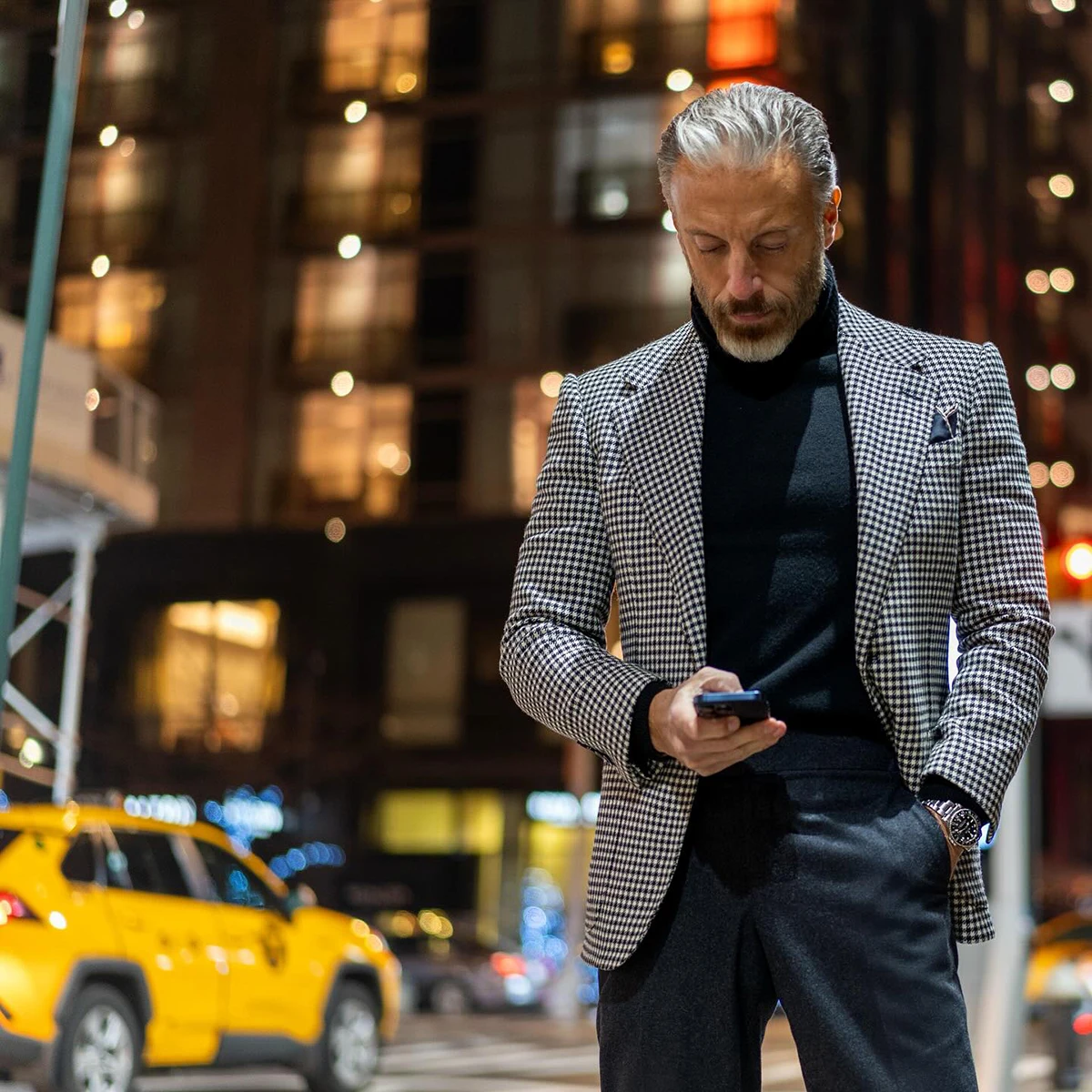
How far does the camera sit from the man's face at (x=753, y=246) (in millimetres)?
1893

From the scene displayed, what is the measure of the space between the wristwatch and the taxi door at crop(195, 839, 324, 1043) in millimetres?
6862

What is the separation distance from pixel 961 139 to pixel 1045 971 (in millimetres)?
21889

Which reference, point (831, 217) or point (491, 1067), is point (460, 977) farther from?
point (831, 217)

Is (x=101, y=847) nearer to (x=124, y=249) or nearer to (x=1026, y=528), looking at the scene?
(x=124, y=249)

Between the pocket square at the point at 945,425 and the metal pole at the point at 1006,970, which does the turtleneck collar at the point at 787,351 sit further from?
the metal pole at the point at 1006,970

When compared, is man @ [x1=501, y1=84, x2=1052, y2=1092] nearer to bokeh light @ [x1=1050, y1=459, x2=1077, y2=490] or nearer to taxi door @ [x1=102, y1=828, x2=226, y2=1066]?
taxi door @ [x1=102, y1=828, x2=226, y2=1066]

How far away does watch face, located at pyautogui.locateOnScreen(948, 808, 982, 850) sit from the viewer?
184 cm

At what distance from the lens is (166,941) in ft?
26.1

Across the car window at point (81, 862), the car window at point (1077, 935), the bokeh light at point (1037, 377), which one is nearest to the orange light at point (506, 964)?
the car window at point (1077, 935)

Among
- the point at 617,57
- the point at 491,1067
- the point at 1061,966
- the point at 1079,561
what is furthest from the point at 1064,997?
the point at 617,57

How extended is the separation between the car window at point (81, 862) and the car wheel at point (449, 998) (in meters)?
14.5

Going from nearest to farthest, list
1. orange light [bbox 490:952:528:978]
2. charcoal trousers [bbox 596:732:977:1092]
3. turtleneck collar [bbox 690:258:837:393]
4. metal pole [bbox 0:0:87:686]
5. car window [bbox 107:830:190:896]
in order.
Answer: charcoal trousers [bbox 596:732:977:1092] → turtleneck collar [bbox 690:258:837:393] → metal pole [bbox 0:0:87:686] → car window [bbox 107:830:190:896] → orange light [bbox 490:952:528:978]

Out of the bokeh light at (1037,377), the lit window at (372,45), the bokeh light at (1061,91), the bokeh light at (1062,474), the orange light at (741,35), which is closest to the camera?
the lit window at (372,45)

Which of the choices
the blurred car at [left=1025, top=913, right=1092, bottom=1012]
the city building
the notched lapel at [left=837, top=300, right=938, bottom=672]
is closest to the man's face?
the notched lapel at [left=837, top=300, right=938, bottom=672]
